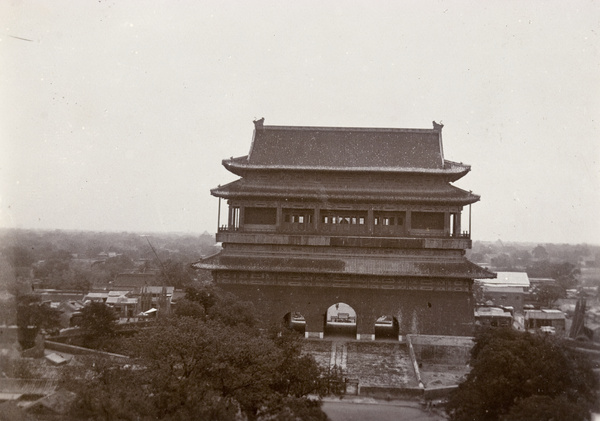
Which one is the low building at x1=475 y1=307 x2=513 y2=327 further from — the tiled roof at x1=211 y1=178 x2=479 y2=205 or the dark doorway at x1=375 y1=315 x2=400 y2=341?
the tiled roof at x1=211 y1=178 x2=479 y2=205

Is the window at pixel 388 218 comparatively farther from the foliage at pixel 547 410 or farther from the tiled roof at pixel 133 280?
the tiled roof at pixel 133 280

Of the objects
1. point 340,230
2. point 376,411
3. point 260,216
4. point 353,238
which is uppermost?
point 260,216

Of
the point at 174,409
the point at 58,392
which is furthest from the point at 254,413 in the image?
the point at 58,392

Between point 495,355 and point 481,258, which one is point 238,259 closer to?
point 495,355

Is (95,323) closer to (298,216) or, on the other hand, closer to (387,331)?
(298,216)

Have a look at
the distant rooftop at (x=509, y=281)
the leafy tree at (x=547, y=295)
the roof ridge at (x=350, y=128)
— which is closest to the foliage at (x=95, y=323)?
the roof ridge at (x=350, y=128)

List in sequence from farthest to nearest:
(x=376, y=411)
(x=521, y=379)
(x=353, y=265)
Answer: (x=353, y=265) → (x=376, y=411) → (x=521, y=379)

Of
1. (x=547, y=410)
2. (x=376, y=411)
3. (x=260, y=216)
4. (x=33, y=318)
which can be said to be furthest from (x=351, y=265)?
(x=33, y=318)
